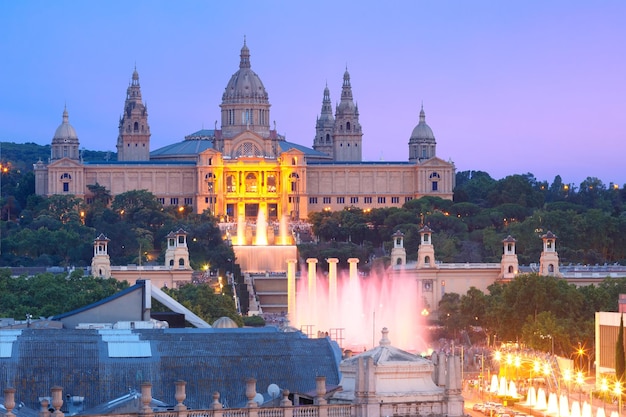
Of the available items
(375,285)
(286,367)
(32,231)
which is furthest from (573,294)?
(286,367)

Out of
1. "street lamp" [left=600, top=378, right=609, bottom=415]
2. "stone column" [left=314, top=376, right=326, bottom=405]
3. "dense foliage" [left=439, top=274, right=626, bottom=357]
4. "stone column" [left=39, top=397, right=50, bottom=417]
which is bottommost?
"street lamp" [left=600, top=378, right=609, bottom=415]

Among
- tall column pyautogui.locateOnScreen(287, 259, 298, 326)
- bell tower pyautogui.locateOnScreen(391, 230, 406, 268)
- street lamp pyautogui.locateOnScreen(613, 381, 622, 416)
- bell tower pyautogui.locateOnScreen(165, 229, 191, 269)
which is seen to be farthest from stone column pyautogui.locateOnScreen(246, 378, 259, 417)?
bell tower pyautogui.locateOnScreen(391, 230, 406, 268)

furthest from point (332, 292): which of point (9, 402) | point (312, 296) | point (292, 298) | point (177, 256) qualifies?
point (9, 402)

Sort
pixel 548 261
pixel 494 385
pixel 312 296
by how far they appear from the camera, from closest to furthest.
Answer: pixel 494 385
pixel 312 296
pixel 548 261

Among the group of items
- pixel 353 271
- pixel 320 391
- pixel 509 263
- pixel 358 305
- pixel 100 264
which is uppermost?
pixel 100 264

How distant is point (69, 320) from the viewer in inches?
2800

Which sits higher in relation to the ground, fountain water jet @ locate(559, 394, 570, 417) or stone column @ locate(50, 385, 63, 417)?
stone column @ locate(50, 385, 63, 417)

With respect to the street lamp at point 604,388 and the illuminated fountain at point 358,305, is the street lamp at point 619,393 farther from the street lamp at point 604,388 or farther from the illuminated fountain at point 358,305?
the illuminated fountain at point 358,305

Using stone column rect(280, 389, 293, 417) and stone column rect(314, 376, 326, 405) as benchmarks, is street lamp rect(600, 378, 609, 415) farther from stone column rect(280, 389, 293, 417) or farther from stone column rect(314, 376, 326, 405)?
stone column rect(280, 389, 293, 417)

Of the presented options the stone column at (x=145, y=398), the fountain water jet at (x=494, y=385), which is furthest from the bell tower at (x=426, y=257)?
the stone column at (x=145, y=398)

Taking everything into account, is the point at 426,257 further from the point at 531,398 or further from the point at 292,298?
the point at 531,398

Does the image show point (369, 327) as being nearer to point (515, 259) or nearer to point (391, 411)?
point (515, 259)

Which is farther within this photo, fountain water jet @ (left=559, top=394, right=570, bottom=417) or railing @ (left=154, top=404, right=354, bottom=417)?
fountain water jet @ (left=559, top=394, right=570, bottom=417)

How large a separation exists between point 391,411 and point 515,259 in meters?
114
